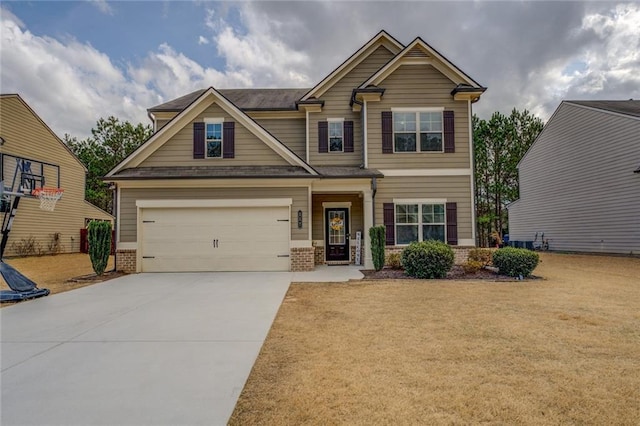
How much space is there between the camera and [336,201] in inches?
569

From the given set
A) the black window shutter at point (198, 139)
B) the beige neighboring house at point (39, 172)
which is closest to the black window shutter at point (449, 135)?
the black window shutter at point (198, 139)

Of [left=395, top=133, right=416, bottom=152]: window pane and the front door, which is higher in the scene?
[left=395, top=133, right=416, bottom=152]: window pane

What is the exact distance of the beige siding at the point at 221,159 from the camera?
1257cm

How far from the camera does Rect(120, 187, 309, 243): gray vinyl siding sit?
11.9m

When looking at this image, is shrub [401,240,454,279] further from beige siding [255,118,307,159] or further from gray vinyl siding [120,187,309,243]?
beige siding [255,118,307,159]

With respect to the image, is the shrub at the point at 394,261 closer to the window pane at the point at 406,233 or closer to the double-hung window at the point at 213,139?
the window pane at the point at 406,233

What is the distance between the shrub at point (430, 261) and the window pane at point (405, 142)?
4281 mm

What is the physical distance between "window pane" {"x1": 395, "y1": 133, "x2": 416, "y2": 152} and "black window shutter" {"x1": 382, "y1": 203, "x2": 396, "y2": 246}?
6.82ft

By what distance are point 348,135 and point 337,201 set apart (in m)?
2.60

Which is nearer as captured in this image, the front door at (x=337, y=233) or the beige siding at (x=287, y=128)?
the front door at (x=337, y=233)

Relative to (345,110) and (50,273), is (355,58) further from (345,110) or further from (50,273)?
(50,273)

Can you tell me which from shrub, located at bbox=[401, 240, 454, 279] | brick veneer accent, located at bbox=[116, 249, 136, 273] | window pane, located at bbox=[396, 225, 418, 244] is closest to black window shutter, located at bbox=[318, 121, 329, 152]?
window pane, located at bbox=[396, 225, 418, 244]

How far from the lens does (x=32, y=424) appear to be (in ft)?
9.23

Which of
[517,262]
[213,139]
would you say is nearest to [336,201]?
[213,139]
